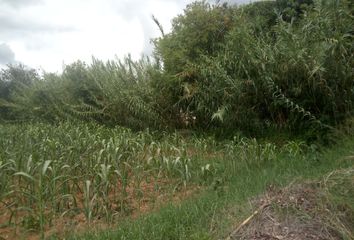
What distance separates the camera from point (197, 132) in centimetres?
818

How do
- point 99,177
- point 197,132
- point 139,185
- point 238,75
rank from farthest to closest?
point 197,132 → point 238,75 → point 139,185 → point 99,177

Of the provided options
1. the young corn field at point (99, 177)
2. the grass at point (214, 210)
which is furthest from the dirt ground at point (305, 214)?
the young corn field at point (99, 177)

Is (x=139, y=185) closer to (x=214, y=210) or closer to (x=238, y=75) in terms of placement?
(x=214, y=210)

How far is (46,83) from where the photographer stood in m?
13.3

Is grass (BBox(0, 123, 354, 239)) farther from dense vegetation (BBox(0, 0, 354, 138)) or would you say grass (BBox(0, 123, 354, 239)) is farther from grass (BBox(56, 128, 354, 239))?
dense vegetation (BBox(0, 0, 354, 138))

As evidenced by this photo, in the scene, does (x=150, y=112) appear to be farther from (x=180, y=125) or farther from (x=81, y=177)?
(x=81, y=177)

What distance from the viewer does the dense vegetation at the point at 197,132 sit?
384 cm

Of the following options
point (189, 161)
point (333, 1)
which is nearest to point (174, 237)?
point (189, 161)

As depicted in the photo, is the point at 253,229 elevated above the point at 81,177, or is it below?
below

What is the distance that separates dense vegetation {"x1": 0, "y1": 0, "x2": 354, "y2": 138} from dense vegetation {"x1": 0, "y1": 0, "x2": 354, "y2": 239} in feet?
0.07

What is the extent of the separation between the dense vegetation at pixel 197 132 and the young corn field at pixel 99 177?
0.7 inches

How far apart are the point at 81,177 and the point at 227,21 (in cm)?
517

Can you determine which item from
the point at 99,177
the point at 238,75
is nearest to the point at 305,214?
the point at 99,177

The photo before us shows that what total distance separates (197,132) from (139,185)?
358 cm
